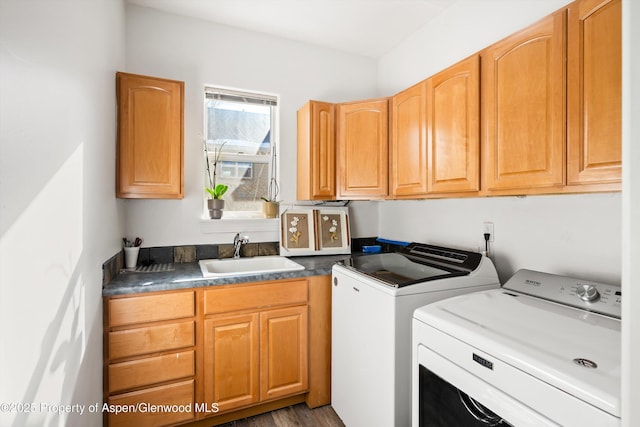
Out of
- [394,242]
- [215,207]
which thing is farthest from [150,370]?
[394,242]

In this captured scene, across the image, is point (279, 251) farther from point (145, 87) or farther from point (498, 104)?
point (498, 104)

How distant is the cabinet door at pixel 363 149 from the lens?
2291mm

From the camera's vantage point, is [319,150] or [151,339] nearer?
[151,339]

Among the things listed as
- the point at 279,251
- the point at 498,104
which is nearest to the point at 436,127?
the point at 498,104

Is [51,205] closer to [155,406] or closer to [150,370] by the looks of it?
[150,370]

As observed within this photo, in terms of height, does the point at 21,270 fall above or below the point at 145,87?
below

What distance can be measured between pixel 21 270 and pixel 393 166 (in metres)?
1.98

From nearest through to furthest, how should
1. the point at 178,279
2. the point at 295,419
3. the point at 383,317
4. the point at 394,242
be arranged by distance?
the point at 383,317 < the point at 178,279 < the point at 295,419 < the point at 394,242

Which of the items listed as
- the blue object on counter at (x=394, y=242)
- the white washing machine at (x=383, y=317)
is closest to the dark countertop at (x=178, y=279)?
the white washing machine at (x=383, y=317)

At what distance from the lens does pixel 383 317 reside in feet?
5.07

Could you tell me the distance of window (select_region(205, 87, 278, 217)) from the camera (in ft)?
8.16

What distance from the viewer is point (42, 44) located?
889mm

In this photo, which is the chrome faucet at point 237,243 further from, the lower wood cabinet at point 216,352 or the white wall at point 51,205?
the white wall at point 51,205

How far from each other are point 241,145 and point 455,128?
1.67 metres
